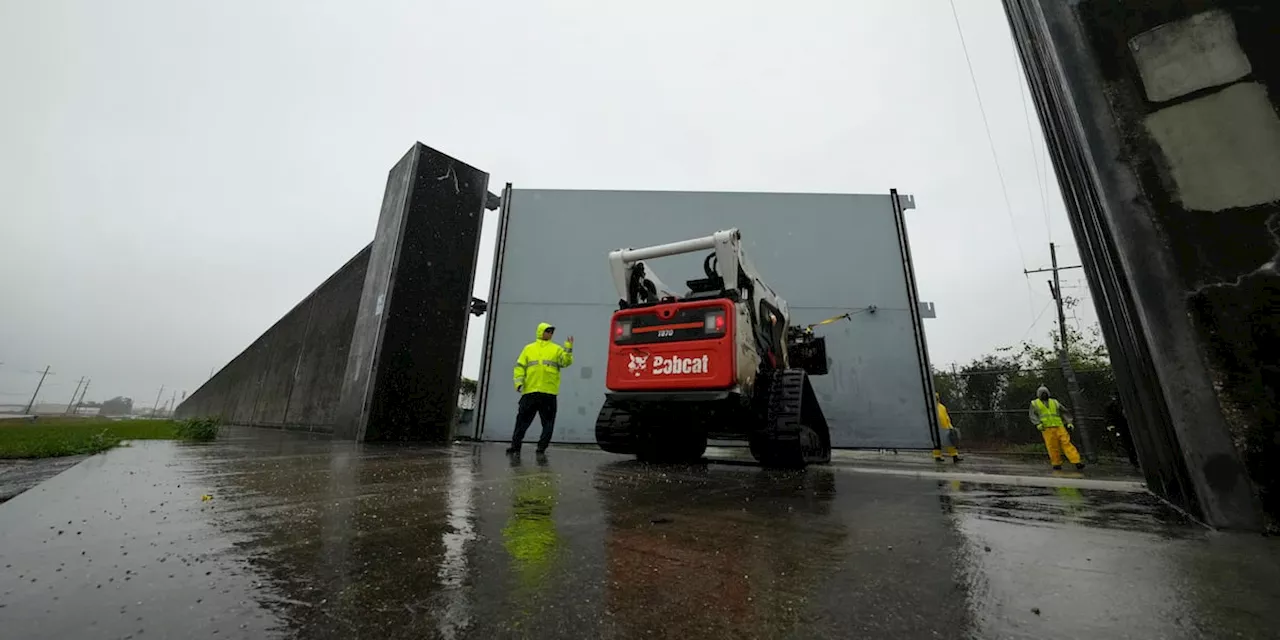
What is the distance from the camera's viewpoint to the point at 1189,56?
90.7 inches

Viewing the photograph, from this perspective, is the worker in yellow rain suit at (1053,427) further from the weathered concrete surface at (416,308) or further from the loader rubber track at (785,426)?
the weathered concrete surface at (416,308)

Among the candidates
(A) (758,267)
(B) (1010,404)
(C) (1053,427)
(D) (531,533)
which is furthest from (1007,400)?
(D) (531,533)

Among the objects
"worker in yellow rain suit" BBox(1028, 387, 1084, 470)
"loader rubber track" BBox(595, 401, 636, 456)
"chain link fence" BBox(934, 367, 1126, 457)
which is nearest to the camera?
"loader rubber track" BBox(595, 401, 636, 456)

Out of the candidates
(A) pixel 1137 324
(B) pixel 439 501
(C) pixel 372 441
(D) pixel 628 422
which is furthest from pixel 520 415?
(A) pixel 1137 324

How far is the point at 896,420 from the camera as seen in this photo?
26.5 ft

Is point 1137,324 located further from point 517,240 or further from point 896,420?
point 517,240

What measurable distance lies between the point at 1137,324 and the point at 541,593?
9.30 feet

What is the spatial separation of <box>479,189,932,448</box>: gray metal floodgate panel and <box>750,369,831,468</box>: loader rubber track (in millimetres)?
4191

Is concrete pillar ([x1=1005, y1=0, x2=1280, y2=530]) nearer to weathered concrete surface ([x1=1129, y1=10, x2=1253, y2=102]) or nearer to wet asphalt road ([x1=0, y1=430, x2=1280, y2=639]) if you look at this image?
weathered concrete surface ([x1=1129, y1=10, x2=1253, y2=102])

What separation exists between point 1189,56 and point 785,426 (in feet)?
10.4

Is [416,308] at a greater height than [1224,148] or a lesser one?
greater

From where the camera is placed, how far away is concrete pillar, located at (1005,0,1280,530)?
1.93 meters

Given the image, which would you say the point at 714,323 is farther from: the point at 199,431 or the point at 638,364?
the point at 199,431

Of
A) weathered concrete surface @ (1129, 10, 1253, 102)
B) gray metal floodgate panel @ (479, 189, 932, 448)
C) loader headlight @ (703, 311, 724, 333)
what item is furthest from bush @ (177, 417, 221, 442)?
weathered concrete surface @ (1129, 10, 1253, 102)
